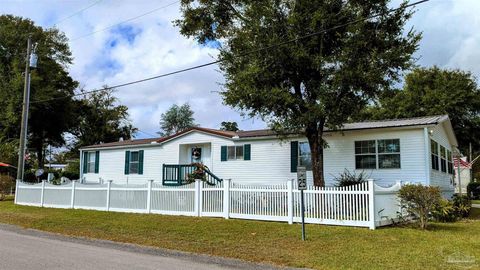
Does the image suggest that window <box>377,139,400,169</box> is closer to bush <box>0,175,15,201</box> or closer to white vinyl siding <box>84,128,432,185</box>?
white vinyl siding <box>84,128,432,185</box>

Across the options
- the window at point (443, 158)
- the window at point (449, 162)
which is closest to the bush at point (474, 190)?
the window at point (449, 162)

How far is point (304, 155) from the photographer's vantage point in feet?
63.1

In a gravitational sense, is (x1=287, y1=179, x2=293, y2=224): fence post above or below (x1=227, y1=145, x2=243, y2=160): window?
below

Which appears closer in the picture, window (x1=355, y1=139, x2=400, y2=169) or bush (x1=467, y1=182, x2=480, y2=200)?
window (x1=355, y1=139, x2=400, y2=169)

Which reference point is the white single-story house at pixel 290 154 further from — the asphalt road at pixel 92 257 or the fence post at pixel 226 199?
the asphalt road at pixel 92 257

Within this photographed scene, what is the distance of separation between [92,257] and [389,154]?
12.1m

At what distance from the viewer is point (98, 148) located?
89.9 ft

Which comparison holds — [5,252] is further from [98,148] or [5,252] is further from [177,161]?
[98,148]

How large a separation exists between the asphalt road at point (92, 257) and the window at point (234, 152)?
1040cm

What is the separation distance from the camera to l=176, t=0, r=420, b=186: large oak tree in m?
15.3

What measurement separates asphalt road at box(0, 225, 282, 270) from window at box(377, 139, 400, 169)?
1016 centimetres

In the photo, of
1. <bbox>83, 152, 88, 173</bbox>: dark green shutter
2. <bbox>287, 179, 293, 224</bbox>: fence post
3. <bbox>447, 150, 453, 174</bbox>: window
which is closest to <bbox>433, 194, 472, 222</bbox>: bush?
<bbox>287, 179, 293, 224</bbox>: fence post

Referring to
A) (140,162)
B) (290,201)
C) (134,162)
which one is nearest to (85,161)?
(134,162)

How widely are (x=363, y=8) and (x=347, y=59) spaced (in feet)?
Result: 7.09
